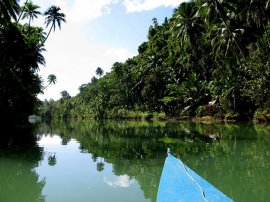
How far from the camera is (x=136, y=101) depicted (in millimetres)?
67250

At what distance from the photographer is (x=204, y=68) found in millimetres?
49000

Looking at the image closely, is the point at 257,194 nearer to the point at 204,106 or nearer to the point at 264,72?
the point at 264,72

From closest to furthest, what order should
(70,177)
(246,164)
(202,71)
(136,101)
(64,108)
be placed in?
(70,177), (246,164), (202,71), (136,101), (64,108)

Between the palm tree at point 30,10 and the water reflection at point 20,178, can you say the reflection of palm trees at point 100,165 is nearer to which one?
the water reflection at point 20,178

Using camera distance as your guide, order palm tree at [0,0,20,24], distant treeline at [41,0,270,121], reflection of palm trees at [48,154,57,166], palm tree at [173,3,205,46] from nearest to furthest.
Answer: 1. reflection of palm trees at [48,154,57,166]
2. palm tree at [0,0,20,24]
3. distant treeline at [41,0,270,121]
4. palm tree at [173,3,205,46]

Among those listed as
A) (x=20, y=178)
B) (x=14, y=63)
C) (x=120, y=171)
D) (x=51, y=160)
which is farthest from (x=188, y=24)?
(x=20, y=178)

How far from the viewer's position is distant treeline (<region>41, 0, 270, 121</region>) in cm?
3241

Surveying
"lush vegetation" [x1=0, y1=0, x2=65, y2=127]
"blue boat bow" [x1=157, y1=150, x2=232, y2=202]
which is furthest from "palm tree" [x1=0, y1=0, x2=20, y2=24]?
"blue boat bow" [x1=157, y1=150, x2=232, y2=202]

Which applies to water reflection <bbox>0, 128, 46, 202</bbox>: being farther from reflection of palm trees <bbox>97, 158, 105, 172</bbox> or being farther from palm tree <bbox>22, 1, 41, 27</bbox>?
palm tree <bbox>22, 1, 41, 27</bbox>

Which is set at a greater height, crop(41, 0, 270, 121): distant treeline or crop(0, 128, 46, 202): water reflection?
crop(41, 0, 270, 121): distant treeline

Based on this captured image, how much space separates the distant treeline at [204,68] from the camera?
32406mm

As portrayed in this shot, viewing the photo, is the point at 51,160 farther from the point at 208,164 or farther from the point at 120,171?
the point at 208,164

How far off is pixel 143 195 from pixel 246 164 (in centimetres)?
520

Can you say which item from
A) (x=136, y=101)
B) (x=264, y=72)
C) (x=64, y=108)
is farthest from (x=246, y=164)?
→ (x=64, y=108)
